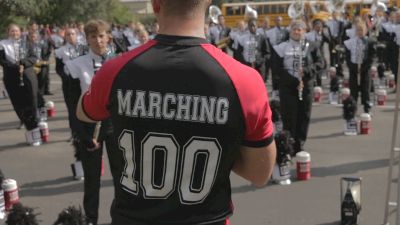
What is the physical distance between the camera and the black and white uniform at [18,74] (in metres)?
9.77

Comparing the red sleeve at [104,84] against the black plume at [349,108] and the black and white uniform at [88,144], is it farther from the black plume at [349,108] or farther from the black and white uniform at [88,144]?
the black plume at [349,108]

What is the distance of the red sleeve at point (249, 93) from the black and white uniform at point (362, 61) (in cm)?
888

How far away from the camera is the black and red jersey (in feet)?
6.53

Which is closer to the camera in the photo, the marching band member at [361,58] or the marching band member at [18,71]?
the marching band member at [18,71]

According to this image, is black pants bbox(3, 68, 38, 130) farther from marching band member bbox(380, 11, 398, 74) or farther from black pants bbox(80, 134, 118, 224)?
marching band member bbox(380, 11, 398, 74)

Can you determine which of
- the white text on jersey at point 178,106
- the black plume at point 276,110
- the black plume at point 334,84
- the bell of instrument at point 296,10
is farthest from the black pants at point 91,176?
the bell of instrument at point 296,10

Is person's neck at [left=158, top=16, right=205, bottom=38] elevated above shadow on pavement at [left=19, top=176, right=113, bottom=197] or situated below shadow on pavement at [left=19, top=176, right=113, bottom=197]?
above

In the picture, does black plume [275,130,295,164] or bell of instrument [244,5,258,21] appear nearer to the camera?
black plume [275,130,295,164]

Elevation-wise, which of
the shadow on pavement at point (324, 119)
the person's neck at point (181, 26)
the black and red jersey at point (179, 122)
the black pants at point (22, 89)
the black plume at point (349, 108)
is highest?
the person's neck at point (181, 26)

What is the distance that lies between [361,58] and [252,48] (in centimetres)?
345

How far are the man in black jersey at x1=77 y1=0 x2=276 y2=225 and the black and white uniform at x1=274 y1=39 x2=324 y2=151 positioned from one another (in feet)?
19.2

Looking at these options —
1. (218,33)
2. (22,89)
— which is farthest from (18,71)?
(218,33)

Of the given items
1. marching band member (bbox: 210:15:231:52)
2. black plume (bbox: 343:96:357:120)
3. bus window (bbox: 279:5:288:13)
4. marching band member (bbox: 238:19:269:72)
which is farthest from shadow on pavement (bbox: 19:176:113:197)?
bus window (bbox: 279:5:288:13)

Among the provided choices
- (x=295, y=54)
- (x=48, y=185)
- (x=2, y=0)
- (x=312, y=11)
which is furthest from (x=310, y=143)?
(x=312, y=11)
